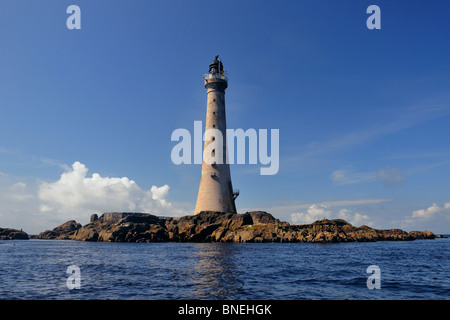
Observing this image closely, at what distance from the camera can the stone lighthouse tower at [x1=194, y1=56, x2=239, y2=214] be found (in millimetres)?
74000

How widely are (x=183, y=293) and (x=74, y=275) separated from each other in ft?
39.5

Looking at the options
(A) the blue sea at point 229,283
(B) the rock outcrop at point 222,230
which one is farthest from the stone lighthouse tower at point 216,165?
(A) the blue sea at point 229,283

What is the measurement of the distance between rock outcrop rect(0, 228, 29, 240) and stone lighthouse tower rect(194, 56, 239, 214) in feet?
290

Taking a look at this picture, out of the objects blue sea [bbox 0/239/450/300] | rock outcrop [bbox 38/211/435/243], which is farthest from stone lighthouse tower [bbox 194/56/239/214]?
blue sea [bbox 0/239/450/300]

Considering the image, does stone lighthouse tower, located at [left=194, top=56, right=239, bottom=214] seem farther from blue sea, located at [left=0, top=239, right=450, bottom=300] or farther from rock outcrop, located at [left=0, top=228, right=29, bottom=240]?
rock outcrop, located at [left=0, top=228, right=29, bottom=240]

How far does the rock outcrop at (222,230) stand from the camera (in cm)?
6994

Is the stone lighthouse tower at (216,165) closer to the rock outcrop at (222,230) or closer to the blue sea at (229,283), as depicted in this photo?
the rock outcrop at (222,230)

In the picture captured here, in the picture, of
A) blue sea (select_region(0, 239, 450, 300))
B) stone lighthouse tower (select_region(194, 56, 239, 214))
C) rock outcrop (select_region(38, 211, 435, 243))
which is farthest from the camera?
stone lighthouse tower (select_region(194, 56, 239, 214))

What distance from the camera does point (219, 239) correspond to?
226 feet

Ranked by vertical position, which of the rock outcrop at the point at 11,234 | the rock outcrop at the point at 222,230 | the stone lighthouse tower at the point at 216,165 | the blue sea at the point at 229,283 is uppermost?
the stone lighthouse tower at the point at 216,165

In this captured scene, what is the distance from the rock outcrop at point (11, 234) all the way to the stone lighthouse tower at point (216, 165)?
88397mm

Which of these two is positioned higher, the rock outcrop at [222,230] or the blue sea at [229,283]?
the blue sea at [229,283]

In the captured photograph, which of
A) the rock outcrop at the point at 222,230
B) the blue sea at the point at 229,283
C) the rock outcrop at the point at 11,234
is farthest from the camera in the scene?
the rock outcrop at the point at 11,234
